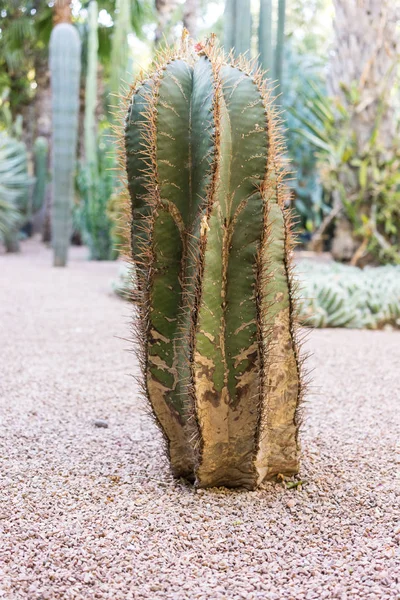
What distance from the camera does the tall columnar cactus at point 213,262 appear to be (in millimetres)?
1516

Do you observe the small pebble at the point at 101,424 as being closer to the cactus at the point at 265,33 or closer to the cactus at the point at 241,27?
the cactus at the point at 241,27

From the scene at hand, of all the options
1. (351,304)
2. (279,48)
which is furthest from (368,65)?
(351,304)

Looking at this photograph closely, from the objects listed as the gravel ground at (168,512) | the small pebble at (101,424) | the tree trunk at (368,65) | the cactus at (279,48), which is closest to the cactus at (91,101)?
the cactus at (279,48)

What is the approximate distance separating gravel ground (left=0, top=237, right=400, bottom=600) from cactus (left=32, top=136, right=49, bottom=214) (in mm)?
9717

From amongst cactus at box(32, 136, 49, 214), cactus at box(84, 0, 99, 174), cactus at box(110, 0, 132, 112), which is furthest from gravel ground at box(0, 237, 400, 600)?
cactus at box(32, 136, 49, 214)

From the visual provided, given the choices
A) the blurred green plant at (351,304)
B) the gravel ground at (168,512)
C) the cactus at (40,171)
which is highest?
the cactus at (40,171)

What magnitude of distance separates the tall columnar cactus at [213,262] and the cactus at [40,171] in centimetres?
1068

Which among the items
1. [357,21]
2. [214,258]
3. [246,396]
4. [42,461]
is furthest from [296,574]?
[357,21]

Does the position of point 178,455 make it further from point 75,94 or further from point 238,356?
point 75,94

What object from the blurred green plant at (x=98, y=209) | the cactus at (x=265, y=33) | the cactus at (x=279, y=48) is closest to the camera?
the cactus at (x=265, y=33)

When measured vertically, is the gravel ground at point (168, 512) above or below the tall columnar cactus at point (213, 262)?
below

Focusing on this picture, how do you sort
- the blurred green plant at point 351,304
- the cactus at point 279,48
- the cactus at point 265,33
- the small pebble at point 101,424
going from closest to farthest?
the small pebble at point 101,424 < the blurred green plant at point 351,304 < the cactus at point 265,33 < the cactus at point 279,48

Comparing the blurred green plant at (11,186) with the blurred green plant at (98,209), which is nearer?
the blurred green plant at (98,209)

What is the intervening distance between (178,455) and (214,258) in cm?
57
